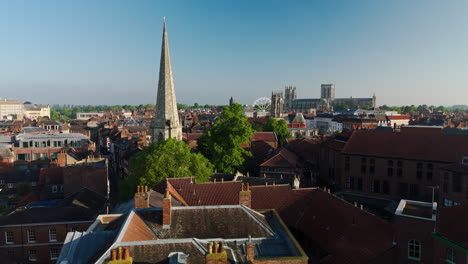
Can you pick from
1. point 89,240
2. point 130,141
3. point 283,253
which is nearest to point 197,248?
point 283,253

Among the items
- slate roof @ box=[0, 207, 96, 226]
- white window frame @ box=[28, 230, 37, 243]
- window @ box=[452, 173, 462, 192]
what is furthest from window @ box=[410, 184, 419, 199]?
white window frame @ box=[28, 230, 37, 243]

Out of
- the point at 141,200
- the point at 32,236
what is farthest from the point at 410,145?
the point at 32,236

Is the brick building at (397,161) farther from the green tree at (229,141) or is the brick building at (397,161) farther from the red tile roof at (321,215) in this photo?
the red tile roof at (321,215)

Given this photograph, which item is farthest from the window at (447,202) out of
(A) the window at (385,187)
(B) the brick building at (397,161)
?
(A) the window at (385,187)

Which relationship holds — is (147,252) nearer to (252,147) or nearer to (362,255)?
(362,255)

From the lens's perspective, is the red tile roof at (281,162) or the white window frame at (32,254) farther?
the red tile roof at (281,162)

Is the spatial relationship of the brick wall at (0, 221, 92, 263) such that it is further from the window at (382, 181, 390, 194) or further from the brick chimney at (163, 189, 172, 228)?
the window at (382, 181, 390, 194)
